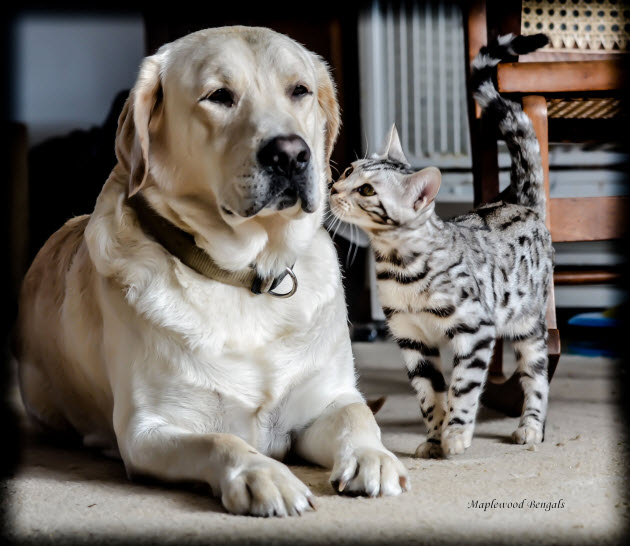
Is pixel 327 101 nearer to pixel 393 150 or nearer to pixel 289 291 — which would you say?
pixel 393 150

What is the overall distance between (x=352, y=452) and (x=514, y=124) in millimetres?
1090

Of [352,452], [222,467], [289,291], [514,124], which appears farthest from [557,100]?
[222,467]

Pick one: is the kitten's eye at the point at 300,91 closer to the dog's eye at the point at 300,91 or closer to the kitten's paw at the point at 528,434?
the dog's eye at the point at 300,91

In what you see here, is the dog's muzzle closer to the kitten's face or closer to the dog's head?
the dog's head

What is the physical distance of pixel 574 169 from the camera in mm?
4020

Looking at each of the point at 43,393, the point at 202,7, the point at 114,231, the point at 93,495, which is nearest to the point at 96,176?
the point at 202,7

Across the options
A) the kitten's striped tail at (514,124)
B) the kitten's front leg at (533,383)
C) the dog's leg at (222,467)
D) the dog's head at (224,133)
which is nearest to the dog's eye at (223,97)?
the dog's head at (224,133)

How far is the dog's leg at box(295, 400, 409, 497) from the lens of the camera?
133 centimetres

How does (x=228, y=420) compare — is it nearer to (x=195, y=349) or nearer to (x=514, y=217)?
(x=195, y=349)

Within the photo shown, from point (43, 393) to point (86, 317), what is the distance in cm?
38

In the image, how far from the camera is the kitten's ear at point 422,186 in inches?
69.3

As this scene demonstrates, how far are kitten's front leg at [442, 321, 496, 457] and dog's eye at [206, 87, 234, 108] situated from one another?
0.68 meters

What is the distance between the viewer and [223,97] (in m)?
1.54

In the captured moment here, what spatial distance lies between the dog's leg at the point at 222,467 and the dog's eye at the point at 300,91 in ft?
2.34
